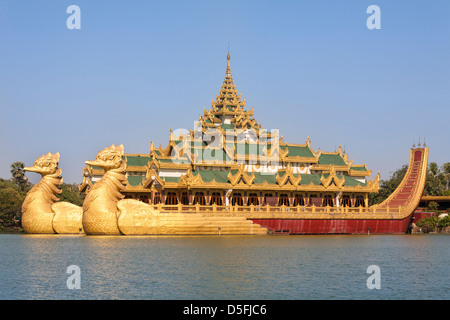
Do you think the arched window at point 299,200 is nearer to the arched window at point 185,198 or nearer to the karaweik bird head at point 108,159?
the arched window at point 185,198

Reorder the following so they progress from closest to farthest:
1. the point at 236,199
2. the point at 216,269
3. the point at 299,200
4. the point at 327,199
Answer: the point at 216,269, the point at 236,199, the point at 299,200, the point at 327,199

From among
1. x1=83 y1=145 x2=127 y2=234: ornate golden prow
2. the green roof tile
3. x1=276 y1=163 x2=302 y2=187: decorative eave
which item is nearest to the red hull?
x1=276 y1=163 x2=302 y2=187: decorative eave

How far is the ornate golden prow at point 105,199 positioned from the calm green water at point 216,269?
1135mm

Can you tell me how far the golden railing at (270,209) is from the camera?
51125mm

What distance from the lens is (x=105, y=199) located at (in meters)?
46.2

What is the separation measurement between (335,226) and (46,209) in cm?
2396

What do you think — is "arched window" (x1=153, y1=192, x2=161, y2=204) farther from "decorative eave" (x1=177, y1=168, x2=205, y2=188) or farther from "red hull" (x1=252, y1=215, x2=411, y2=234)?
"red hull" (x1=252, y1=215, x2=411, y2=234)

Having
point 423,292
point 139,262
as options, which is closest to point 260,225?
point 139,262

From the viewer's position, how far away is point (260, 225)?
52656 mm

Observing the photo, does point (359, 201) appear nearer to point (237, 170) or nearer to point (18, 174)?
point (237, 170)

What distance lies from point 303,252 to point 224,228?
39.7 feet

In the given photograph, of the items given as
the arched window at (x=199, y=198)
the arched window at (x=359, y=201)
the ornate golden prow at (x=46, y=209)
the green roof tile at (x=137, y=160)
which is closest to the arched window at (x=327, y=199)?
the arched window at (x=359, y=201)

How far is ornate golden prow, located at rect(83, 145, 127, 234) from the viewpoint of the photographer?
45.9 meters

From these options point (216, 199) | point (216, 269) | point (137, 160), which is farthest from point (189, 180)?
point (216, 269)
